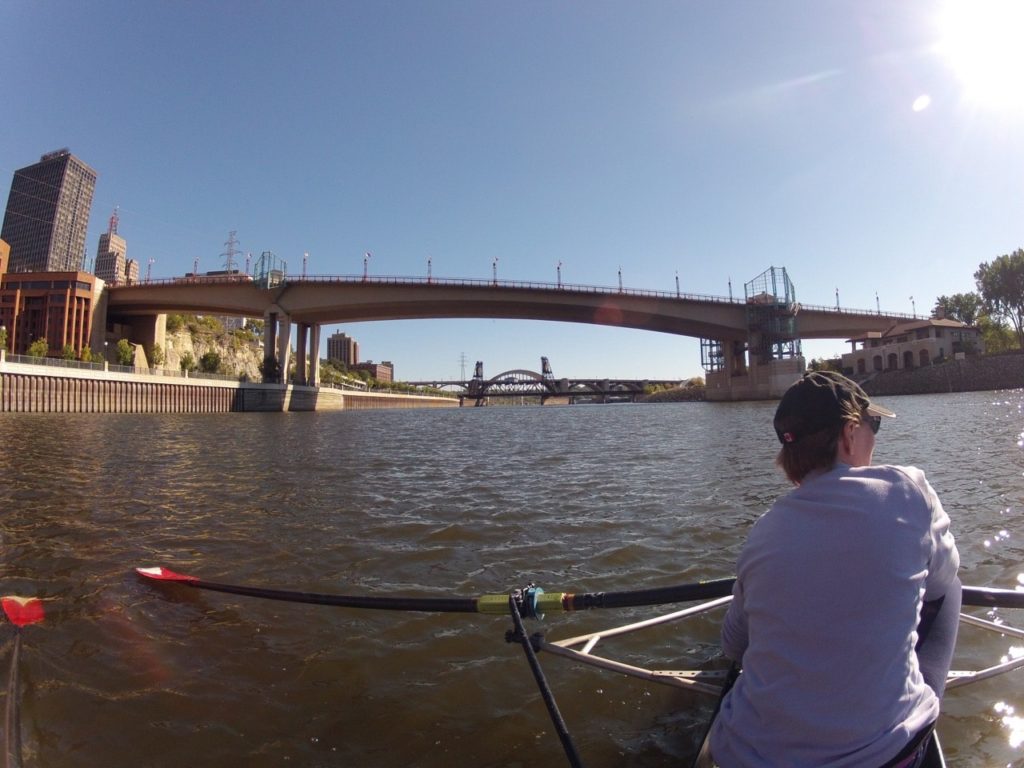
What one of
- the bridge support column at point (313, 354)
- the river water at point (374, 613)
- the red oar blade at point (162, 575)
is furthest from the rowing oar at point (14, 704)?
the bridge support column at point (313, 354)

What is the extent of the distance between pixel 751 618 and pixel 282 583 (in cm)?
515

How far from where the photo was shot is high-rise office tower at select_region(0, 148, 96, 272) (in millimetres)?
141625

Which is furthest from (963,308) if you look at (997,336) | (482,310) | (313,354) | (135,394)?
(135,394)

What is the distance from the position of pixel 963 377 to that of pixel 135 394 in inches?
3744

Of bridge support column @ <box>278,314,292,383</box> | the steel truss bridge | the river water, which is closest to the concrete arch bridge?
bridge support column @ <box>278,314,292,383</box>

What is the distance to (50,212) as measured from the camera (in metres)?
142

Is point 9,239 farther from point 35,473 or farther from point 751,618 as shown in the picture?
point 751,618

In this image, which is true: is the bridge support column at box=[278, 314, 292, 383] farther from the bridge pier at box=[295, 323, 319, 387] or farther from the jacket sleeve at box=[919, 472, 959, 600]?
the jacket sleeve at box=[919, 472, 959, 600]

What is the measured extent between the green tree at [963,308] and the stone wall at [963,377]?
23.9m

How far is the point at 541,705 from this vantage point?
3469 millimetres

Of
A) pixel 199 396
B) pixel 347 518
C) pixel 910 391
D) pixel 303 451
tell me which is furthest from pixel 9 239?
pixel 910 391

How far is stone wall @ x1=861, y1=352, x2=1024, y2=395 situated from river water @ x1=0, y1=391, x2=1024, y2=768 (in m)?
69.7

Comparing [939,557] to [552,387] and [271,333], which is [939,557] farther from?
[552,387]

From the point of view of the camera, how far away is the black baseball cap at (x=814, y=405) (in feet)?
6.42
